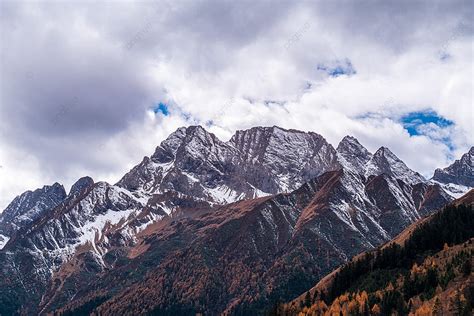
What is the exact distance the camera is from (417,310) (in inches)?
7505

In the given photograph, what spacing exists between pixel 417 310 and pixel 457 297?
1391cm

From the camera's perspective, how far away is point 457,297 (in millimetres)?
184250
